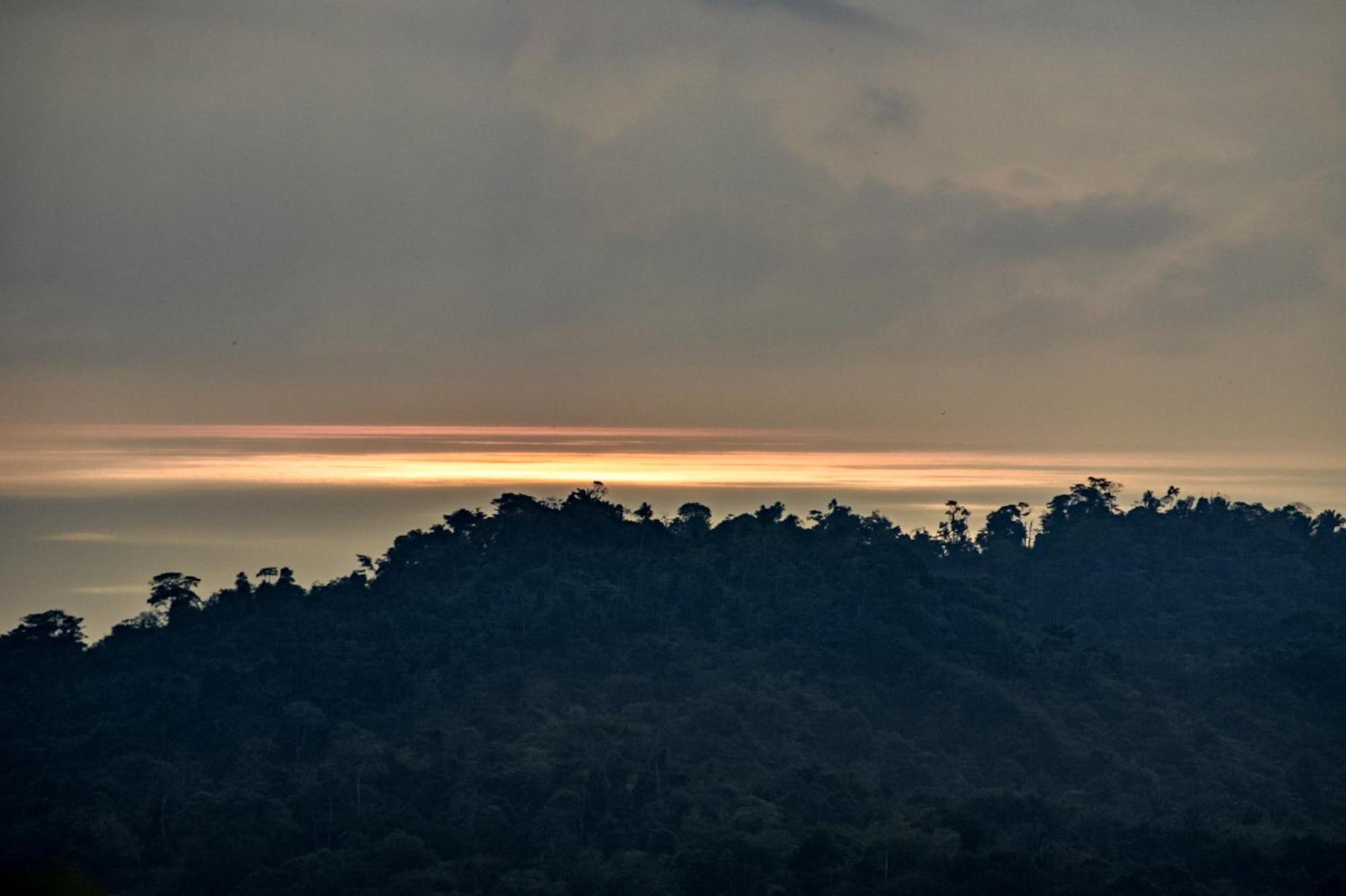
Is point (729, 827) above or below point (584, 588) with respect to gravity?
below

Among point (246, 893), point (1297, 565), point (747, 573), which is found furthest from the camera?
point (1297, 565)

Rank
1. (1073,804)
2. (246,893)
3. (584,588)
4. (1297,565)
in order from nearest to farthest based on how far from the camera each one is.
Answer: (246,893) → (1073,804) → (584,588) → (1297,565)

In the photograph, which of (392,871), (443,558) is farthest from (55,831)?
(443,558)

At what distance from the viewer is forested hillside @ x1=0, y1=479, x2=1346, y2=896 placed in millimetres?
55031

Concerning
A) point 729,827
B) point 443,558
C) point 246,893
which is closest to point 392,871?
point 246,893

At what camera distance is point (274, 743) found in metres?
67.5

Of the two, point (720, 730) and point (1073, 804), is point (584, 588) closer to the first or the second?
point (720, 730)

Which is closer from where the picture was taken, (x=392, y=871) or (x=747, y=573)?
(x=392, y=871)

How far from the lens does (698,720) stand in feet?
233

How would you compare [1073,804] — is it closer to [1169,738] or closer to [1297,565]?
[1169,738]

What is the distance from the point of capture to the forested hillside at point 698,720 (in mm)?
55031

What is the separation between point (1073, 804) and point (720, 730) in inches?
583

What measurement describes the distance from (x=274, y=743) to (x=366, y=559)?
19.4 m

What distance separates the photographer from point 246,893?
52.8 meters
